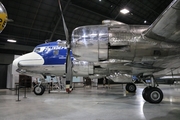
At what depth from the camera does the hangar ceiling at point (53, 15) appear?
664 inches

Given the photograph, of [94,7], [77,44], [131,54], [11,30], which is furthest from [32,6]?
[131,54]

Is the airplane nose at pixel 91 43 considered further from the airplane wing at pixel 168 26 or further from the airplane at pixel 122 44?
the airplane wing at pixel 168 26

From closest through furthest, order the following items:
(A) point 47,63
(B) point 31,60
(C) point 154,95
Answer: (C) point 154,95 → (A) point 47,63 → (B) point 31,60

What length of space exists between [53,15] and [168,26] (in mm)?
17177

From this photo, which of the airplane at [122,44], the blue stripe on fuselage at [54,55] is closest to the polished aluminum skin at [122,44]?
the airplane at [122,44]

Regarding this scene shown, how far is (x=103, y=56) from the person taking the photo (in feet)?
16.2

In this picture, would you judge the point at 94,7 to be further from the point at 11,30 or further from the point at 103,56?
the point at 103,56

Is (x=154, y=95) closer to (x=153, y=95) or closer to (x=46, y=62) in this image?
(x=153, y=95)

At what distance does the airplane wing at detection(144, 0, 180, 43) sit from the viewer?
11.3 feet

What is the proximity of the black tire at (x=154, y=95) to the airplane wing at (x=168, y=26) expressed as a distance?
2498 mm

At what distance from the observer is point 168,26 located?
4.03m

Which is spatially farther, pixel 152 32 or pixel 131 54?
pixel 131 54

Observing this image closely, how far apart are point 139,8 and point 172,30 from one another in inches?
707

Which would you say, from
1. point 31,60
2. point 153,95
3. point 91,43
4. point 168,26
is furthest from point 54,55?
point 168,26
